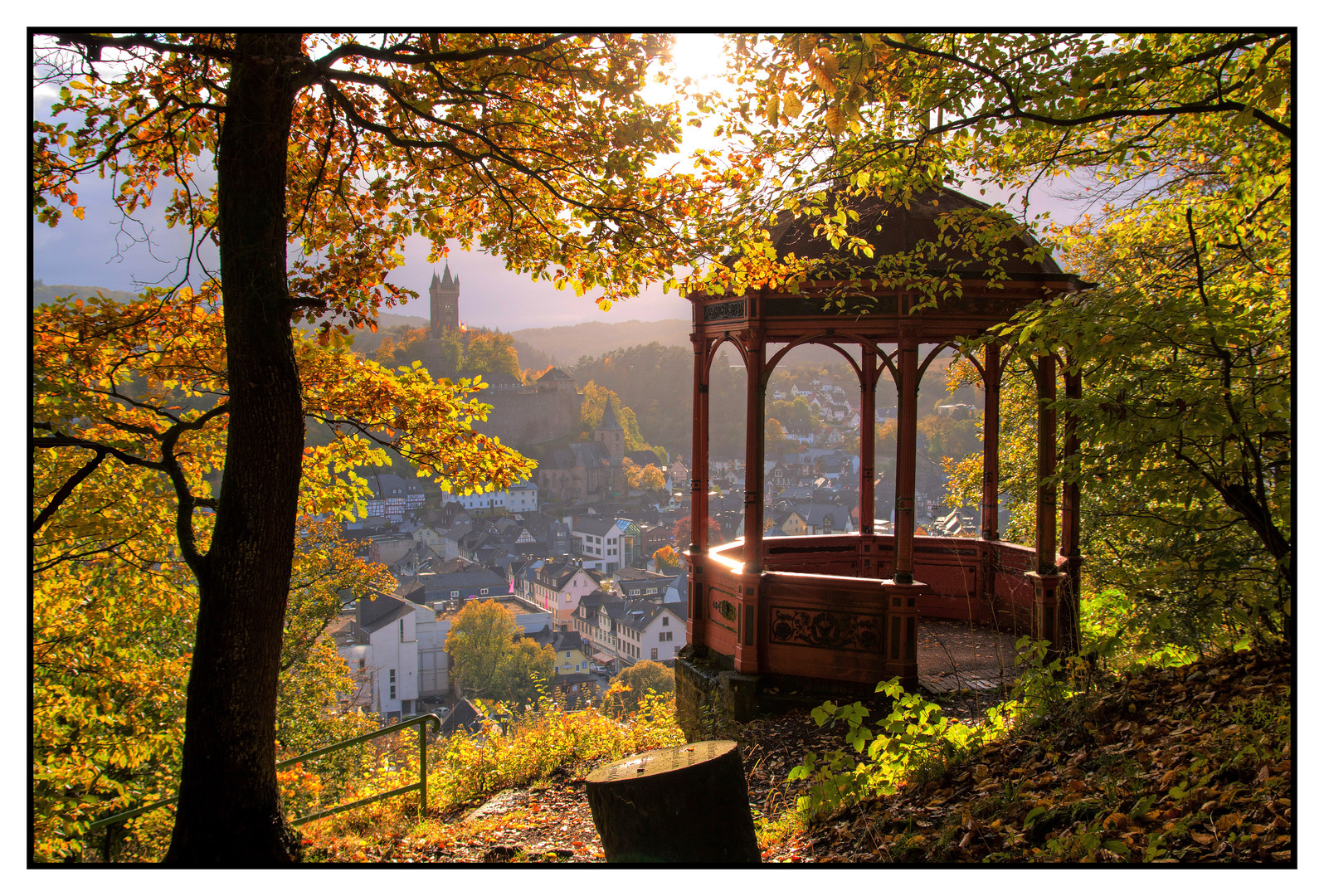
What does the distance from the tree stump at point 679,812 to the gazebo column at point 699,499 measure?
349cm

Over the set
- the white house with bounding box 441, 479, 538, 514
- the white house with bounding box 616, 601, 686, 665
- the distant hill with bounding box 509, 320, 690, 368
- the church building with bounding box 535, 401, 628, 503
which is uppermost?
the distant hill with bounding box 509, 320, 690, 368

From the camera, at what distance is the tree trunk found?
3279mm

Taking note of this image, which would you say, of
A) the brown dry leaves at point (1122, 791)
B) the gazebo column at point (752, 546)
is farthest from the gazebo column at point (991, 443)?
the brown dry leaves at point (1122, 791)

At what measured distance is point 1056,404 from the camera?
11.3 ft

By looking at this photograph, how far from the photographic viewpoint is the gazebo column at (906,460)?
5.68 meters

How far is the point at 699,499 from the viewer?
6.55m

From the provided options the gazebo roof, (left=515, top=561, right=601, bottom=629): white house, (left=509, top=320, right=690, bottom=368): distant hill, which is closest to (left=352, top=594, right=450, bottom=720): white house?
(left=515, top=561, right=601, bottom=629): white house

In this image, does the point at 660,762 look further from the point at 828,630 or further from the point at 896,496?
the point at 896,496

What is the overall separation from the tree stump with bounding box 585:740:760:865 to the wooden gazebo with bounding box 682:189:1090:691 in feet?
9.51

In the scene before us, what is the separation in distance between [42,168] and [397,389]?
1970 mm

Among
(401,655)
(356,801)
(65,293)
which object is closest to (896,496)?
(356,801)

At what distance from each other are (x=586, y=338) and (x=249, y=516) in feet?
76.7

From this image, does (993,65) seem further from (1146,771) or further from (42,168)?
(42,168)

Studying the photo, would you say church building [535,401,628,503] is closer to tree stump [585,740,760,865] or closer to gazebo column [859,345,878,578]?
gazebo column [859,345,878,578]
